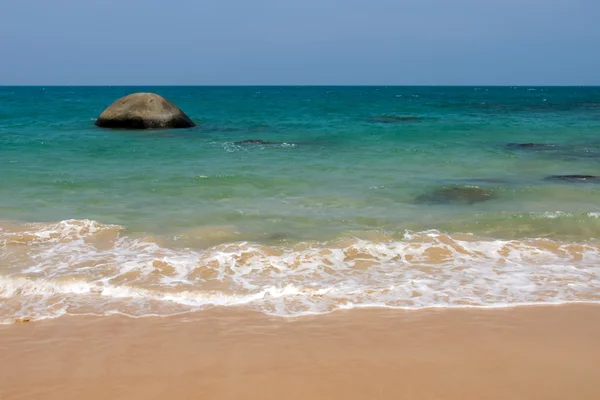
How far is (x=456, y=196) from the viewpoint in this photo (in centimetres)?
1038

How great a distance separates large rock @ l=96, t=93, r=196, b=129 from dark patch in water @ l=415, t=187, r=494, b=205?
13615 mm

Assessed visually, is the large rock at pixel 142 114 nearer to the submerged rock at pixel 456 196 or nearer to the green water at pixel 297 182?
the green water at pixel 297 182

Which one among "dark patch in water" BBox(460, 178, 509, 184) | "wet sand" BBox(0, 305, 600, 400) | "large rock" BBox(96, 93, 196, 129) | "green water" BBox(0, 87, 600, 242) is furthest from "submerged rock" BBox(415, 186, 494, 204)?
"large rock" BBox(96, 93, 196, 129)

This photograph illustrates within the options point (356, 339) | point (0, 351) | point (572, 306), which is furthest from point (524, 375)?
point (0, 351)

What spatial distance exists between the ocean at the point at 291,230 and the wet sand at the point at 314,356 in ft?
1.17

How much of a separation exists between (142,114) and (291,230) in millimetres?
14906

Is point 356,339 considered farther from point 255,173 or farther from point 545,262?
point 255,173

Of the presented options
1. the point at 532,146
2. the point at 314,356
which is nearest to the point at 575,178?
the point at 532,146

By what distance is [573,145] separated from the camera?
724 inches

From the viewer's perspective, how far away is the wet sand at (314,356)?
3.90 m

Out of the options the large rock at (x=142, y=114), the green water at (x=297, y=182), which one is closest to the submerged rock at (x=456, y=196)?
the green water at (x=297, y=182)

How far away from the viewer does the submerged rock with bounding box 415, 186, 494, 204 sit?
1000 cm

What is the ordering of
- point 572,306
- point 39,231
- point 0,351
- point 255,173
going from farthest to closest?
point 255,173 < point 39,231 < point 572,306 < point 0,351

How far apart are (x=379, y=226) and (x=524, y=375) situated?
14.5ft
